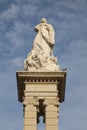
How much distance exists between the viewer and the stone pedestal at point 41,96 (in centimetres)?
3016

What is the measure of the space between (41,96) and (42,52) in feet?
11.5

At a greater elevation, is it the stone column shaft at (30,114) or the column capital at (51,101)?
the column capital at (51,101)

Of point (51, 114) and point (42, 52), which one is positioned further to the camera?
Result: point (42, 52)

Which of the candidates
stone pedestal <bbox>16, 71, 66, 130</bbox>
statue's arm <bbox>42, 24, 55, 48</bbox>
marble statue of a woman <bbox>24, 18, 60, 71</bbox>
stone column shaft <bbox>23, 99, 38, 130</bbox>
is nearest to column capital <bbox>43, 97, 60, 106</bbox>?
stone pedestal <bbox>16, 71, 66, 130</bbox>

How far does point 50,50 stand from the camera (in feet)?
110

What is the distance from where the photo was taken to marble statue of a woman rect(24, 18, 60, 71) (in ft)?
105

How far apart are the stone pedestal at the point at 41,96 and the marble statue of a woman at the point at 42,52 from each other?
2.38ft

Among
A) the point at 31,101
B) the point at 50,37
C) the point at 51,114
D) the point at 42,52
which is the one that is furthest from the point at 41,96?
the point at 50,37

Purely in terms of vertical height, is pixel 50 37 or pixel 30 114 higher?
pixel 50 37

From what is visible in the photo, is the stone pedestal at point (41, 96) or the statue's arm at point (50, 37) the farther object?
the statue's arm at point (50, 37)

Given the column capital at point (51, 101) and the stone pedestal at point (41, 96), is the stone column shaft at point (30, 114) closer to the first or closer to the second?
the stone pedestal at point (41, 96)

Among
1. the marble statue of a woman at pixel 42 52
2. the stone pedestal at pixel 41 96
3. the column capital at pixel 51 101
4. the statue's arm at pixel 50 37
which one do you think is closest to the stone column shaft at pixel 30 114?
the stone pedestal at pixel 41 96

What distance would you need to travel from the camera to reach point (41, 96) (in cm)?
3069

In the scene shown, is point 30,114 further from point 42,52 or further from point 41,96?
point 42,52
